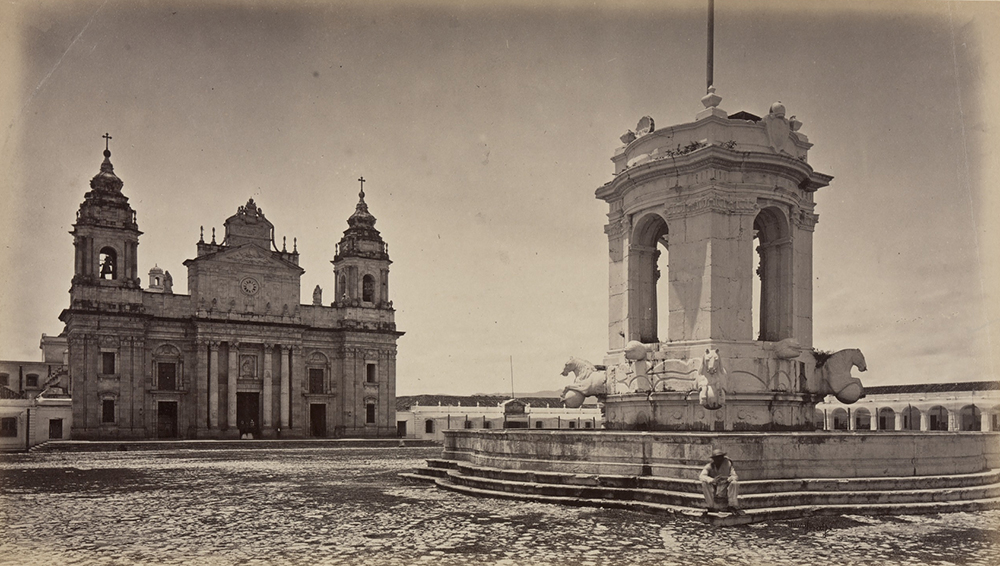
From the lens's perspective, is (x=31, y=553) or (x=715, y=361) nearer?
(x=31, y=553)

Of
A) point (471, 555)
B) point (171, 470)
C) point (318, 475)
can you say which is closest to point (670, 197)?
point (471, 555)

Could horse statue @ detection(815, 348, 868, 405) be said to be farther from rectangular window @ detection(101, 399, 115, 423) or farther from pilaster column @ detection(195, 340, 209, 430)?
A: rectangular window @ detection(101, 399, 115, 423)

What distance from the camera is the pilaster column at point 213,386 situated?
158 ft

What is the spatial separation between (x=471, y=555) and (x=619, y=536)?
197 cm

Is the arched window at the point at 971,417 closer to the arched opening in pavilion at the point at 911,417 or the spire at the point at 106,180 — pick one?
the arched opening in pavilion at the point at 911,417

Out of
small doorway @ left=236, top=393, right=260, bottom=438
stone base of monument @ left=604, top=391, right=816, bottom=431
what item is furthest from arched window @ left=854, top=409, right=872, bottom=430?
stone base of monument @ left=604, top=391, right=816, bottom=431

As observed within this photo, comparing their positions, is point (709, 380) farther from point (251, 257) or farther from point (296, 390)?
point (251, 257)

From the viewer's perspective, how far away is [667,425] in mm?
14461

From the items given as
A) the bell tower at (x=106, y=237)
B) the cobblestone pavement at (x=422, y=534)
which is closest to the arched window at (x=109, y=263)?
the bell tower at (x=106, y=237)

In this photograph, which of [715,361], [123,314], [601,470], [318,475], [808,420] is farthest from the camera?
[123,314]

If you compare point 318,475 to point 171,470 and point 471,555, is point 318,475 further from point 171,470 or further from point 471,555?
point 471,555

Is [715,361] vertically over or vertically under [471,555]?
over

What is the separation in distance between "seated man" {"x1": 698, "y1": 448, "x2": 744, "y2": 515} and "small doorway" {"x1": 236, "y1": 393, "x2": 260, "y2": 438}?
43.4m

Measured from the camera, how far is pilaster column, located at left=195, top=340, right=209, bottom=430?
4803cm
